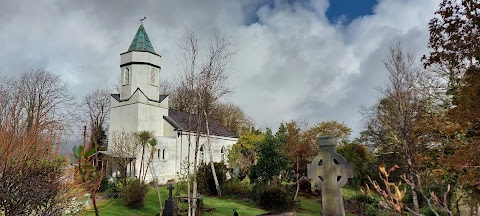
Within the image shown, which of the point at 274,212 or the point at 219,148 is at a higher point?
the point at 219,148

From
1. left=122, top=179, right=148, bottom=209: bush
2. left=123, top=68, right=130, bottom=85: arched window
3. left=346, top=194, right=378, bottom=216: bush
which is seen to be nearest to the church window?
left=123, top=68, right=130, bottom=85: arched window

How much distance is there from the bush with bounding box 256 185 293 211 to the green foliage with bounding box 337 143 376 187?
364 inches

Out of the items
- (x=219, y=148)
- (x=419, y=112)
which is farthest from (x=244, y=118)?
(x=419, y=112)

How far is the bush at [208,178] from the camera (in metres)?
21.3

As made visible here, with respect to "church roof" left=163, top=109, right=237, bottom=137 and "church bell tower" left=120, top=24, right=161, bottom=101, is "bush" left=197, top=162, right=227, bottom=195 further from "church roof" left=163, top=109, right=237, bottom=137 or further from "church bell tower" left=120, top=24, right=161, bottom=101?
"church bell tower" left=120, top=24, right=161, bottom=101

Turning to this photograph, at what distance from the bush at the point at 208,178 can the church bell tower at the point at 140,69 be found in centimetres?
1252

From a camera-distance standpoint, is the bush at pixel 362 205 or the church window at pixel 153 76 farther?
the church window at pixel 153 76

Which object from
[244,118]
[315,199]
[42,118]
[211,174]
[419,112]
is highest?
[244,118]

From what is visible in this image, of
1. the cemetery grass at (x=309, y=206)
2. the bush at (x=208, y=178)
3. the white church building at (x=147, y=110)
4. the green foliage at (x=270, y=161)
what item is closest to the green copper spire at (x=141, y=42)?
the white church building at (x=147, y=110)

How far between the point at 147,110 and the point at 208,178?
12.2 metres

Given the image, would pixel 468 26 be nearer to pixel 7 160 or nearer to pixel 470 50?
pixel 470 50

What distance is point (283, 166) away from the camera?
834 inches

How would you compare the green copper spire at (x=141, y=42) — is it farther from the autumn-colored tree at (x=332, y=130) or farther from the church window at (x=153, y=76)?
the autumn-colored tree at (x=332, y=130)

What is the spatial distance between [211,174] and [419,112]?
1354 cm
